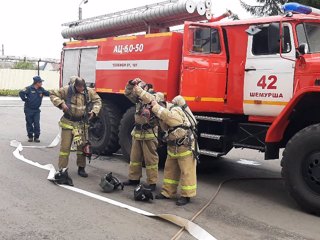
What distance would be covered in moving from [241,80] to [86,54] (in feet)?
13.3

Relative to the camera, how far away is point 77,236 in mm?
4469

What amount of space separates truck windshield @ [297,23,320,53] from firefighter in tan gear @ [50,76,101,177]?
3430mm

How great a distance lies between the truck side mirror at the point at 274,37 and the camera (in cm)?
614

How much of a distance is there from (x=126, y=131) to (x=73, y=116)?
5.05 ft

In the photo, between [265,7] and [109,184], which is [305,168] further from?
[265,7]

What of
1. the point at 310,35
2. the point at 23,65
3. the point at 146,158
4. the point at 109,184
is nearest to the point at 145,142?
the point at 146,158

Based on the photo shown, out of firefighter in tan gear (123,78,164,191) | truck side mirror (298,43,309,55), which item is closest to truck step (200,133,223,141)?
firefighter in tan gear (123,78,164,191)

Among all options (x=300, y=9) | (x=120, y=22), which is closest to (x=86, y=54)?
(x=120, y=22)

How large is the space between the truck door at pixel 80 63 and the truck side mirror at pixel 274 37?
4.10m

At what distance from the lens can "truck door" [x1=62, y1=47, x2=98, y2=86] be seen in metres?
9.29

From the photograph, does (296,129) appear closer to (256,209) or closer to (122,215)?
(256,209)

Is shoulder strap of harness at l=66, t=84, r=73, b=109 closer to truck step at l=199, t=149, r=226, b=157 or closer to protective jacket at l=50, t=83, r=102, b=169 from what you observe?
protective jacket at l=50, t=83, r=102, b=169

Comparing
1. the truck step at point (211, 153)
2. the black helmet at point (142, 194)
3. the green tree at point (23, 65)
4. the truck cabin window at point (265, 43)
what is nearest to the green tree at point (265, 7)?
the truck cabin window at point (265, 43)

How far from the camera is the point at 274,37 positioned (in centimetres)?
623
